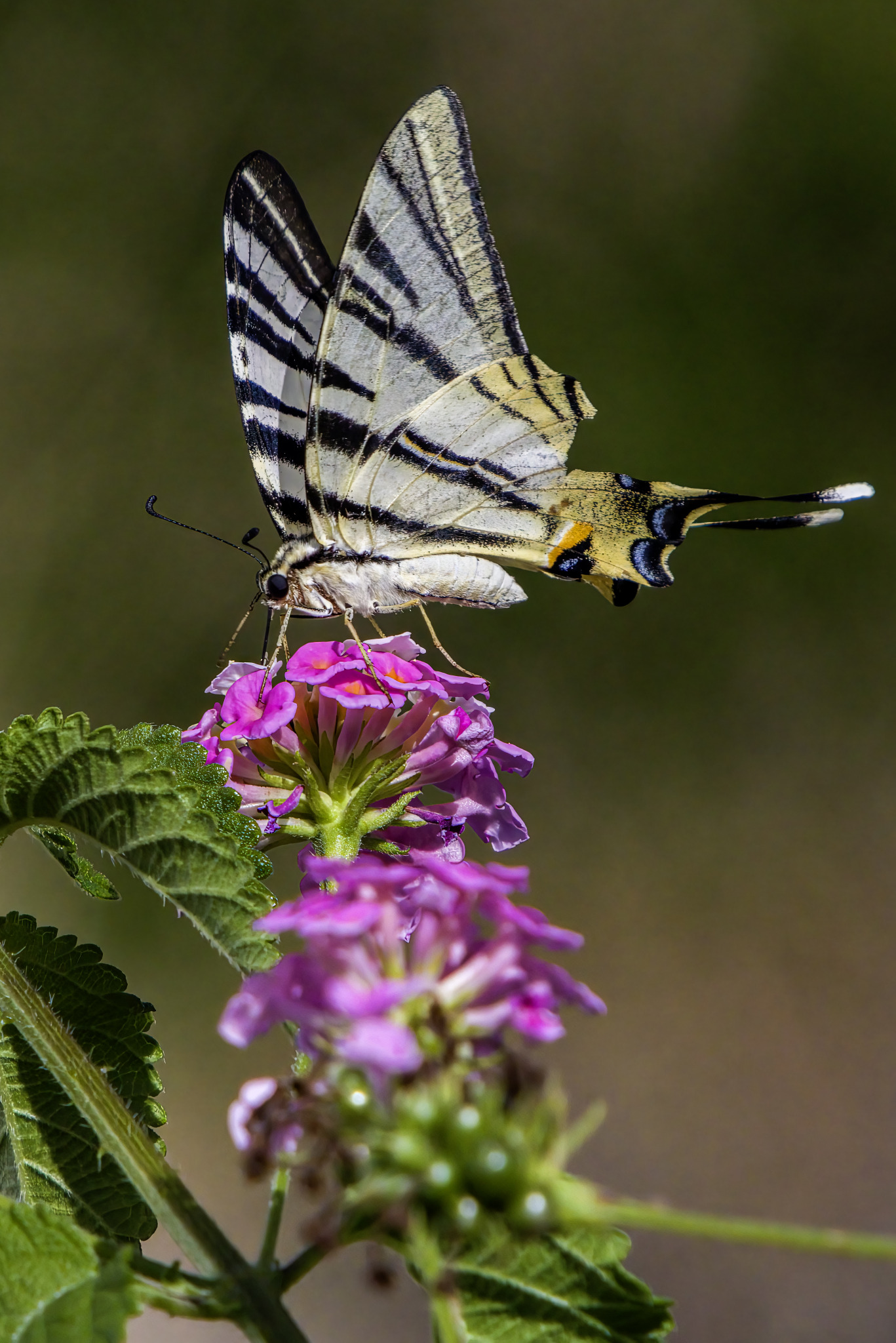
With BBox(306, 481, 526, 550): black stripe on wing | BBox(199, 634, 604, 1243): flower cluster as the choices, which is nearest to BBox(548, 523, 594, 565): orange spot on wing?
BBox(306, 481, 526, 550): black stripe on wing

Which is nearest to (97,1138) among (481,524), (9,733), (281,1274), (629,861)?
(281,1274)

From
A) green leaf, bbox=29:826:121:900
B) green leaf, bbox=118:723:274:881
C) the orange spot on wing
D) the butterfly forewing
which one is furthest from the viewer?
the orange spot on wing

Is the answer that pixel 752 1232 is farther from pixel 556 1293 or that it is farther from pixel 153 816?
pixel 153 816

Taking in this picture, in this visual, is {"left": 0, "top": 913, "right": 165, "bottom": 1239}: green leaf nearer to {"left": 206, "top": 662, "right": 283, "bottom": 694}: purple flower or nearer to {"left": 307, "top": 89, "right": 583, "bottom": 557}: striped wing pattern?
{"left": 206, "top": 662, "right": 283, "bottom": 694}: purple flower

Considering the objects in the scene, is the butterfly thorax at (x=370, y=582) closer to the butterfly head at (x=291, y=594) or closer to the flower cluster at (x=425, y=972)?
the butterfly head at (x=291, y=594)

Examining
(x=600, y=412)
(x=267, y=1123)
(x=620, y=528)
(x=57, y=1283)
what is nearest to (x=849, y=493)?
(x=620, y=528)

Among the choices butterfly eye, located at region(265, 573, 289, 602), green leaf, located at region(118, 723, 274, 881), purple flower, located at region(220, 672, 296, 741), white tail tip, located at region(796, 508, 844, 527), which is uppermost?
white tail tip, located at region(796, 508, 844, 527)
